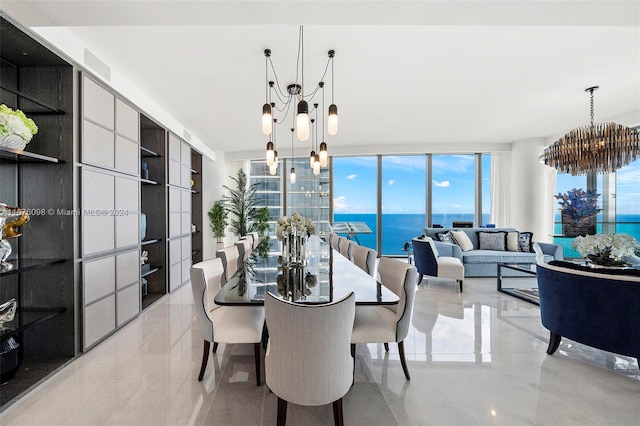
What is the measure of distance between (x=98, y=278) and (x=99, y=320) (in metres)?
0.39

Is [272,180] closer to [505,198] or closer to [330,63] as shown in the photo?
[330,63]

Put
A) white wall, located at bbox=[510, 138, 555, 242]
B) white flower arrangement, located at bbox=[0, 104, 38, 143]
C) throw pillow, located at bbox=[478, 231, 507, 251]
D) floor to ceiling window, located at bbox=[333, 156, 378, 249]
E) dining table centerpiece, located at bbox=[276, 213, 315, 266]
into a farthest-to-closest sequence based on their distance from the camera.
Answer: floor to ceiling window, located at bbox=[333, 156, 378, 249], white wall, located at bbox=[510, 138, 555, 242], throw pillow, located at bbox=[478, 231, 507, 251], dining table centerpiece, located at bbox=[276, 213, 315, 266], white flower arrangement, located at bbox=[0, 104, 38, 143]

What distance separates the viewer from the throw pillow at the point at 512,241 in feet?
18.2

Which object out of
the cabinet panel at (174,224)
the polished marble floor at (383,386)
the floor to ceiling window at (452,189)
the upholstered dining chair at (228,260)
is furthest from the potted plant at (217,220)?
the floor to ceiling window at (452,189)

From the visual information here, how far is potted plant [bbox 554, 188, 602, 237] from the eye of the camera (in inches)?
224

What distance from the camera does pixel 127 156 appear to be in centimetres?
313

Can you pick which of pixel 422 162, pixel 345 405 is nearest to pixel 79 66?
pixel 345 405

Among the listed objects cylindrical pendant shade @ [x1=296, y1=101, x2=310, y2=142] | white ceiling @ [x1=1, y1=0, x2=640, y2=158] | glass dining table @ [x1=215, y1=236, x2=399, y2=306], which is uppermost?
white ceiling @ [x1=1, y1=0, x2=640, y2=158]

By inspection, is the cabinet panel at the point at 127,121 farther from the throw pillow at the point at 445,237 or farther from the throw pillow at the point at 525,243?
the throw pillow at the point at 525,243

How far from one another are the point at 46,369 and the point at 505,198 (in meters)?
8.41

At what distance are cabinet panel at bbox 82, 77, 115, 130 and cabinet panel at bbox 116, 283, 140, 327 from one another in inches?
68.4

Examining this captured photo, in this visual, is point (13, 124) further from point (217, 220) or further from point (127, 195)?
point (217, 220)

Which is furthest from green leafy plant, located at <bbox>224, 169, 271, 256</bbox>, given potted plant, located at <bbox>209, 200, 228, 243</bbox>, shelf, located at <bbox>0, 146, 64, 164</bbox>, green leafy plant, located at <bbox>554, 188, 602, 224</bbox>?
green leafy plant, located at <bbox>554, 188, 602, 224</bbox>

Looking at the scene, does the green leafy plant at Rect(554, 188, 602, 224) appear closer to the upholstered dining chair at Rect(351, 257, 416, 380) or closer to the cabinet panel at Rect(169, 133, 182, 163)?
the upholstered dining chair at Rect(351, 257, 416, 380)
